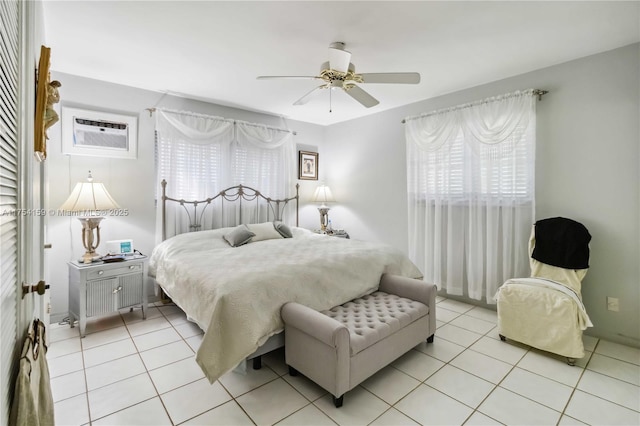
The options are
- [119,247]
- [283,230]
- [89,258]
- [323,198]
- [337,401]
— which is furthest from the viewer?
[323,198]

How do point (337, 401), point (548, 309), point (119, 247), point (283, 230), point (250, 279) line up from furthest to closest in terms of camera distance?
point (283, 230) → point (119, 247) → point (548, 309) → point (250, 279) → point (337, 401)

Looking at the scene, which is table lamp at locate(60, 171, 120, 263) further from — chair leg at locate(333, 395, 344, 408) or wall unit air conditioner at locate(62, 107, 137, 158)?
chair leg at locate(333, 395, 344, 408)

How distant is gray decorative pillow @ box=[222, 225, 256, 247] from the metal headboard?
2.05ft

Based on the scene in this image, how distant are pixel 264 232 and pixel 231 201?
2.50ft

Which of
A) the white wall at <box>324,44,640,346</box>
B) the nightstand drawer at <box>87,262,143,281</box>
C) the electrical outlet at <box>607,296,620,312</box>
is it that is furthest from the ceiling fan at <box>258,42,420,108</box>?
the electrical outlet at <box>607,296,620,312</box>

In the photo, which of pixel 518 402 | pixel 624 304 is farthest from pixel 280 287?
pixel 624 304

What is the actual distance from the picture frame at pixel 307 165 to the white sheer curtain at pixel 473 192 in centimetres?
180

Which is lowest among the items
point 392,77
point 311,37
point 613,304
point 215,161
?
point 613,304

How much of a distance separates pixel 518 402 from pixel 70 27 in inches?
165

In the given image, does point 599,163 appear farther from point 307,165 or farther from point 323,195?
point 307,165

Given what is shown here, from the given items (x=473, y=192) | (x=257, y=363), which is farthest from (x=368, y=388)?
(x=473, y=192)

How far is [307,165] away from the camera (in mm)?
5414

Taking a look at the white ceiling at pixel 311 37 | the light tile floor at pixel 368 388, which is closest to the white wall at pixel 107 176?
the white ceiling at pixel 311 37

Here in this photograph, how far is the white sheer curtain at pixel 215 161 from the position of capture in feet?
12.6
